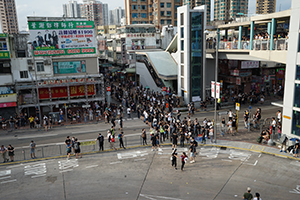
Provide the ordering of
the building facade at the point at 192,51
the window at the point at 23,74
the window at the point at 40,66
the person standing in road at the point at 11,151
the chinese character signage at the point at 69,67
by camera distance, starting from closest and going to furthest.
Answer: the person standing in road at the point at 11,151
the window at the point at 23,74
the window at the point at 40,66
the chinese character signage at the point at 69,67
the building facade at the point at 192,51

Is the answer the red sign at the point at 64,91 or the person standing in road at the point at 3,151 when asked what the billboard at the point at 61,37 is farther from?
the person standing in road at the point at 3,151

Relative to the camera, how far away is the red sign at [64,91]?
102ft

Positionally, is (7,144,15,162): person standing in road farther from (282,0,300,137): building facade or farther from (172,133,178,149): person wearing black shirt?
(282,0,300,137): building facade

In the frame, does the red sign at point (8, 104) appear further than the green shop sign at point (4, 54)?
No

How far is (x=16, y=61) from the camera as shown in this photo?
2984 centimetres

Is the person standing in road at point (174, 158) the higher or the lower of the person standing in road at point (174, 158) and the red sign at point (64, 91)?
the lower

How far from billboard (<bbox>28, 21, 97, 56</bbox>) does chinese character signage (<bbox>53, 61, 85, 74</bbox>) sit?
4.22ft

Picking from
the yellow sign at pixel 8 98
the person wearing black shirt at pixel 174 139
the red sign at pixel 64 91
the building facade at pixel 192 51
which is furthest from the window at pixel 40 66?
the person wearing black shirt at pixel 174 139

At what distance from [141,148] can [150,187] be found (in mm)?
6330

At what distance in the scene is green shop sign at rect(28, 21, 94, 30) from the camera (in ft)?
97.5

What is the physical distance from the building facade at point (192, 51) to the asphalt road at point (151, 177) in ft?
49.6

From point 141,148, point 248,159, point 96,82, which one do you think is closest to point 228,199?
point 248,159

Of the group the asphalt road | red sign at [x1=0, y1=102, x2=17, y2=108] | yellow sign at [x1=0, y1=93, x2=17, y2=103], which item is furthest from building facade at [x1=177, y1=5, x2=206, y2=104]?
red sign at [x1=0, y1=102, x2=17, y2=108]

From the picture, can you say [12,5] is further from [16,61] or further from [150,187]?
[150,187]
